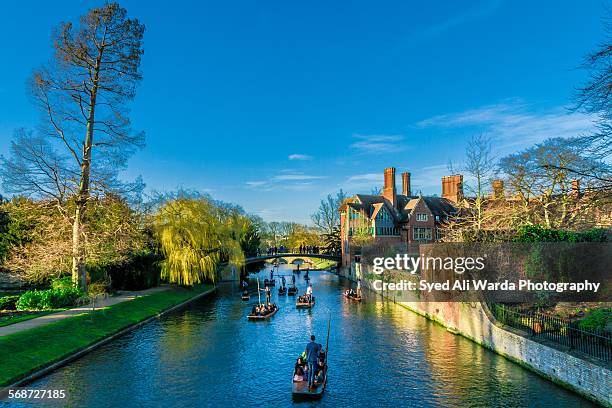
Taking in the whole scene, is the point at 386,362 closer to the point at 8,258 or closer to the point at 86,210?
the point at 86,210

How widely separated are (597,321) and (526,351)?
10.8 ft

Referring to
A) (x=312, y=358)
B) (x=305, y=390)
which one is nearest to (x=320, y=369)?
(x=312, y=358)

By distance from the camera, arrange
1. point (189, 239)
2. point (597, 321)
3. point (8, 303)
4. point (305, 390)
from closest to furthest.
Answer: point (305, 390), point (597, 321), point (8, 303), point (189, 239)

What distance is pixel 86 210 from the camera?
106 feet

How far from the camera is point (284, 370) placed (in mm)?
20516

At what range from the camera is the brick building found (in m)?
69.8

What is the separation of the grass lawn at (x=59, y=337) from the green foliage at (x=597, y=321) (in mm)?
24688

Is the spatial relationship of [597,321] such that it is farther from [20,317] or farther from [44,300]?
[44,300]

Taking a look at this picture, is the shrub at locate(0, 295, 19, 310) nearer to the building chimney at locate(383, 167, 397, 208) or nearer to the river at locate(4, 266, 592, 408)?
the river at locate(4, 266, 592, 408)

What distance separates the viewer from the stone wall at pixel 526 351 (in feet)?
49.3

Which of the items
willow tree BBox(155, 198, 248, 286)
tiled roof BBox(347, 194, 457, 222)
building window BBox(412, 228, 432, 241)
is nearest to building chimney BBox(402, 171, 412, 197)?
tiled roof BBox(347, 194, 457, 222)

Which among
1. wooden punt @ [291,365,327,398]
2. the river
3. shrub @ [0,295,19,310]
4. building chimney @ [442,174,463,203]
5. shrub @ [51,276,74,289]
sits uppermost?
building chimney @ [442,174,463,203]

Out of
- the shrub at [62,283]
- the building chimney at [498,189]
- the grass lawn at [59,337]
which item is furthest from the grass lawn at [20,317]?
the building chimney at [498,189]

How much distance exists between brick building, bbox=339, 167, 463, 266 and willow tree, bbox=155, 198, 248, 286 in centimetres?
2627
